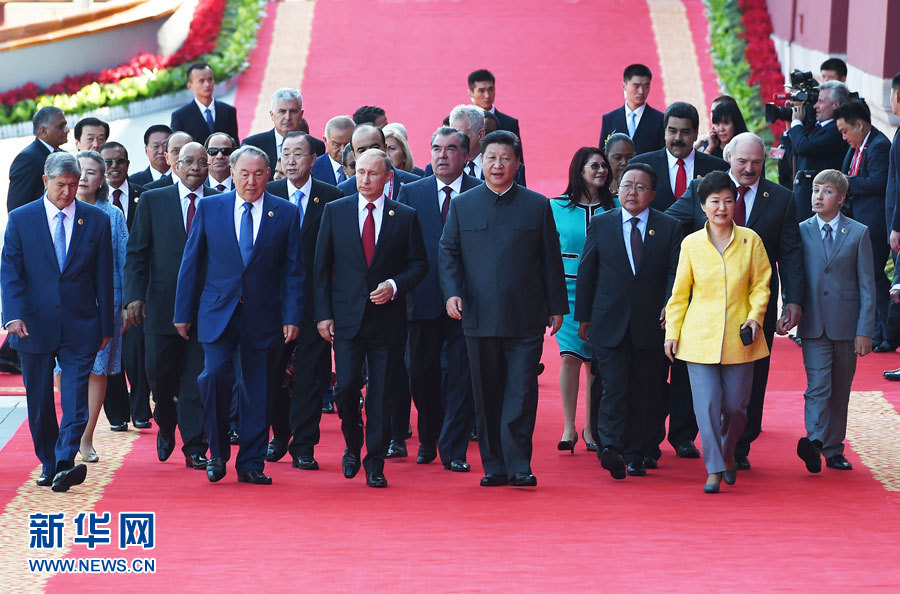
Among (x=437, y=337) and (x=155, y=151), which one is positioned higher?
(x=155, y=151)

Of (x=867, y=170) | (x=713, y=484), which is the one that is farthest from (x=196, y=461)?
(x=867, y=170)

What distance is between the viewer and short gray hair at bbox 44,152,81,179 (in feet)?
24.0

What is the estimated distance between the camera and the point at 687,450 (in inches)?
317

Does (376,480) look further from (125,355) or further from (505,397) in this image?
(125,355)

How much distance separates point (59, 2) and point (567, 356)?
747 inches

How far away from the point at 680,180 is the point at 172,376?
3.13 m

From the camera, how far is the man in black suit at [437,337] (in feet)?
25.6

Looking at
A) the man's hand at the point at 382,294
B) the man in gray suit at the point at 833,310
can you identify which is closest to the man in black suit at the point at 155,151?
the man's hand at the point at 382,294

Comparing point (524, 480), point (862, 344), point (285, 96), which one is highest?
point (285, 96)

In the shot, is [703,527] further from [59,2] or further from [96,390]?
[59,2]

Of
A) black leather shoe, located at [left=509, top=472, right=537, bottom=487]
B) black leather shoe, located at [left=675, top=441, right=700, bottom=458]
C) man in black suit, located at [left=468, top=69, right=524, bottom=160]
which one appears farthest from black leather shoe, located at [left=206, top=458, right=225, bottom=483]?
man in black suit, located at [left=468, top=69, right=524, bottom=160]

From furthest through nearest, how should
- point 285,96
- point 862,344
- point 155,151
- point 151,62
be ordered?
point 151,62 → point 285,96 → point 155,151 → point 862,344

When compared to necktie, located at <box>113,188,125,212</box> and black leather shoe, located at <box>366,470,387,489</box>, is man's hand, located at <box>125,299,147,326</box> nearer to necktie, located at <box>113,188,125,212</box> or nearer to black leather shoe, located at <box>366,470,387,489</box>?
necktie, located at <box>113,188,125,212</box>

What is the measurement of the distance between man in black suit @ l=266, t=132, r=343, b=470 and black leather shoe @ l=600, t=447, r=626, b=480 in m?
1.54
